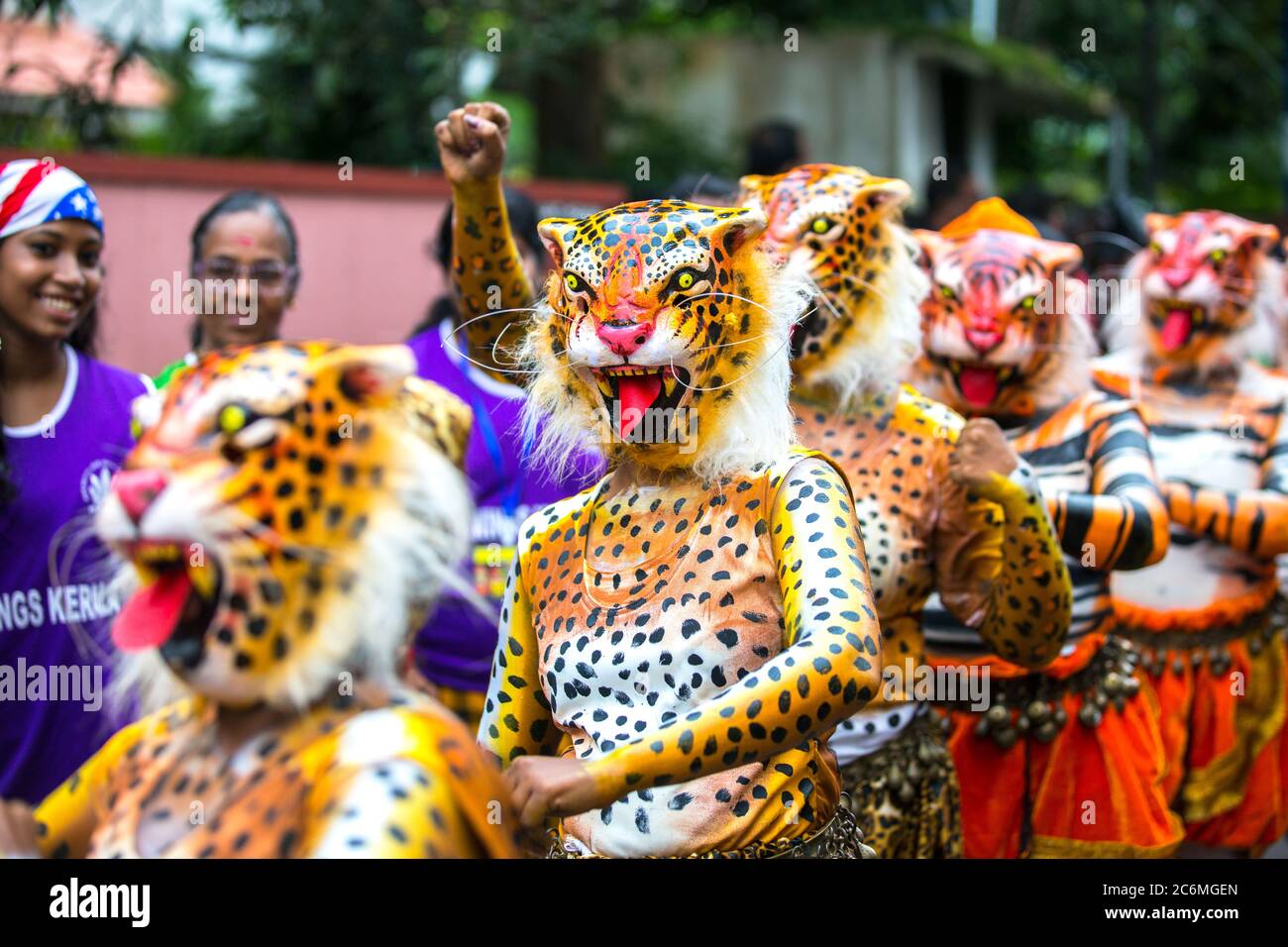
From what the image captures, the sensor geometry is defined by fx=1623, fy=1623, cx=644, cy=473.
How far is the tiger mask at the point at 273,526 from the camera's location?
6.39 feet

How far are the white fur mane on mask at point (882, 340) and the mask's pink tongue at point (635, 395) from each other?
1135 mm

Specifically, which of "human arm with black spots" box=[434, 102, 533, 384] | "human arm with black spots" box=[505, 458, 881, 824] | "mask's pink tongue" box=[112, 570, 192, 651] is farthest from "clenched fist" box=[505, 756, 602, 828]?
"human arm with black spots" box=[434, 102, 533, 384]

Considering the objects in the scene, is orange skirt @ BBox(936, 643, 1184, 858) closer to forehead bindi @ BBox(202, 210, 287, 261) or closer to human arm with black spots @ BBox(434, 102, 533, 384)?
human arm with black spots @ BBox(434, 102, 533, 384)

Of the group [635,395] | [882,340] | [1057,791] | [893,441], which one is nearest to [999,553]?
[893,441]

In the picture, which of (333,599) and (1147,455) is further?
(1147,455)

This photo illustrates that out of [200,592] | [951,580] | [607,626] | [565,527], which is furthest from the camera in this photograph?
[951,580]

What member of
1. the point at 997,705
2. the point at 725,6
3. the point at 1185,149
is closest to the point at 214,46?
the point at 725,6

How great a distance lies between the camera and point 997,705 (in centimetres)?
439

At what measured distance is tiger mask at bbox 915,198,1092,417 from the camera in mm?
4352

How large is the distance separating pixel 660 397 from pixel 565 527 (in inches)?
12.2

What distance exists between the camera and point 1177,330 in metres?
5.32

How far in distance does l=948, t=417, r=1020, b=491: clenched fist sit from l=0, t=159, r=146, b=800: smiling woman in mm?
1825
